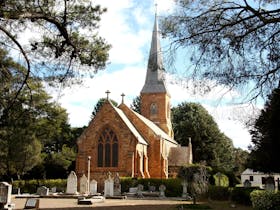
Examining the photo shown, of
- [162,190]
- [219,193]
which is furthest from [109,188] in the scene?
[219,193]

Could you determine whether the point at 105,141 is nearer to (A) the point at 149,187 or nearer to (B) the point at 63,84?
(A) the point at 149,187

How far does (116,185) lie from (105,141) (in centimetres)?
744

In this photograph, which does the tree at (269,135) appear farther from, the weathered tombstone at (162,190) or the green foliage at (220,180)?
the green foliage at (220,180)

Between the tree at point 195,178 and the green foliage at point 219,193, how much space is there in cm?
771

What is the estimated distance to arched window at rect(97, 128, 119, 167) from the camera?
125ft

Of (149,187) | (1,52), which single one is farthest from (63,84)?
(149,187)

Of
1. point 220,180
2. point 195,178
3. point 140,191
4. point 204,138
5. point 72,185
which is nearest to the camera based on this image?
point 195,178

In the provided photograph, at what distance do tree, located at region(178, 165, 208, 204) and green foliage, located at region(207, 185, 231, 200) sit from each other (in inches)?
303

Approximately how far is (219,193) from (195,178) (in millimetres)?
8888

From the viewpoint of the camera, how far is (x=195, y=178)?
23.2 meters

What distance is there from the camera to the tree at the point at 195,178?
2277 cm

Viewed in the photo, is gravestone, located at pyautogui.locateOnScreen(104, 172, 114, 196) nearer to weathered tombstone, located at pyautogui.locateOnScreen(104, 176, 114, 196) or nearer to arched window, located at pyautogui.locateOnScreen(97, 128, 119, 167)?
weathered tombstone, located at pyautogui.locateOnScreen(104, 176, 114, 196)

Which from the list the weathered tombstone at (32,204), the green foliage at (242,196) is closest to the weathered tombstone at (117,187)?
the green foliage at (242,196)

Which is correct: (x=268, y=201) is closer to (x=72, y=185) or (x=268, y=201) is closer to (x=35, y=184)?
(x=72, y=185)
